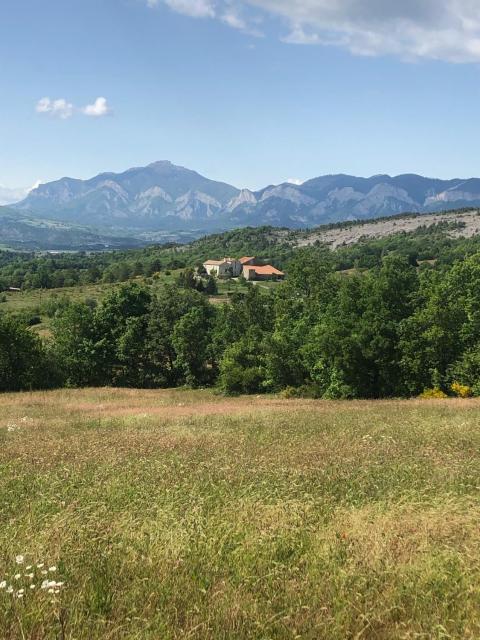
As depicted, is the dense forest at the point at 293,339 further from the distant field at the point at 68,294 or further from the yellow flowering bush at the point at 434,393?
the distant field at the point at 68,294

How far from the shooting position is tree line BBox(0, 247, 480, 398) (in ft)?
137

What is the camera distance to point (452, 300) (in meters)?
42.0

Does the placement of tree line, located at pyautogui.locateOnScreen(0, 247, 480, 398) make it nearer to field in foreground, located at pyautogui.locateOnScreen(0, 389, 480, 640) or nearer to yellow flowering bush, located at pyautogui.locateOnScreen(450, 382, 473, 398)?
yellow flowering bush, located at pyautogui.locateOnScreen(450, 382, 473, 398)

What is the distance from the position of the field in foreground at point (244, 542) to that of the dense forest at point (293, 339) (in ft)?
102

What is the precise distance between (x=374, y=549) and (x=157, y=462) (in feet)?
19.5

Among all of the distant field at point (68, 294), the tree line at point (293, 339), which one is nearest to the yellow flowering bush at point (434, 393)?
the tree line at point (293, 339)

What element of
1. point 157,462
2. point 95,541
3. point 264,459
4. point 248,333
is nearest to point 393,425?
point 264,459

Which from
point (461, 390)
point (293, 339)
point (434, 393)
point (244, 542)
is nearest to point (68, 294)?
point (293, 339)

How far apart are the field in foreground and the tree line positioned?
31.0 m

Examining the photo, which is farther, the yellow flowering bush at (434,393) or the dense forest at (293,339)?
the dense forest at (293,339)

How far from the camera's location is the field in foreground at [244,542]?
4656mm

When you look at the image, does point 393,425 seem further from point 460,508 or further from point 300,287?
point 300,287

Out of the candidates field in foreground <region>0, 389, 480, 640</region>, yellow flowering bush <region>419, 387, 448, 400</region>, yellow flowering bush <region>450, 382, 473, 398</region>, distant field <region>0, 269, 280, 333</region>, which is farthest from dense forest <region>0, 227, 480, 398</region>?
distant field <region>0, 269, 280, 333</region>

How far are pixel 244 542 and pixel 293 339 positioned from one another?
4775cm
